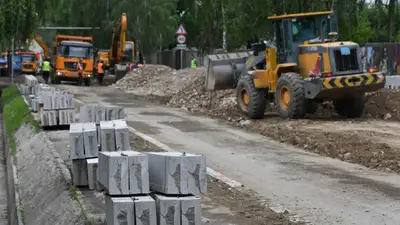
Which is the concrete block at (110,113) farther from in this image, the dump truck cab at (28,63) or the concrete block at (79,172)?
the dump truck cab at (28,63)

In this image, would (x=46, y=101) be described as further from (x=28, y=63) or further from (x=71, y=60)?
(x=28, y=63)

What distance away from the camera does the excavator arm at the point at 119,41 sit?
145 feet

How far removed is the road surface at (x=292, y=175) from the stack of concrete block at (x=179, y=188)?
214 centimetres

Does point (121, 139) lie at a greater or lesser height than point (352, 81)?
lesser

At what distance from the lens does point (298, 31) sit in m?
19.6

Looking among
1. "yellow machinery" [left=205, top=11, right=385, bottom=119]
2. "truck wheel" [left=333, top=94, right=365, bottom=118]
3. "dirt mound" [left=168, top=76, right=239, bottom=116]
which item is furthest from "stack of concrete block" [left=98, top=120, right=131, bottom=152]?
"dirt mound" [left=168, top=76, right=239, bottom=116]

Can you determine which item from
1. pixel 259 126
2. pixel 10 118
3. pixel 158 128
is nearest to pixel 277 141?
pixel 259 126

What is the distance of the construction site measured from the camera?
6688mm

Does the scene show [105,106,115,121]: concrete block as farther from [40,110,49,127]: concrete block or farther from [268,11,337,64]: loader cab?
[268,11,337,64]: loader cab

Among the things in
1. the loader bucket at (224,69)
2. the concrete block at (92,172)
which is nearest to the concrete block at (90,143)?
the concrete block at (92,172)

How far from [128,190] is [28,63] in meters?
56.0

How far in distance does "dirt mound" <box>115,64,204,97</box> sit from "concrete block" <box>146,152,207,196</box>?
21.8 m

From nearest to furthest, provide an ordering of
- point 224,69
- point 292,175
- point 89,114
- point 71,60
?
point 292,175 < point 89,114 < point 224,69 < point 71,60

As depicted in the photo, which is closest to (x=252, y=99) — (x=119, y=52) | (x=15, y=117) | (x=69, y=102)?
(x=69, y=102)
